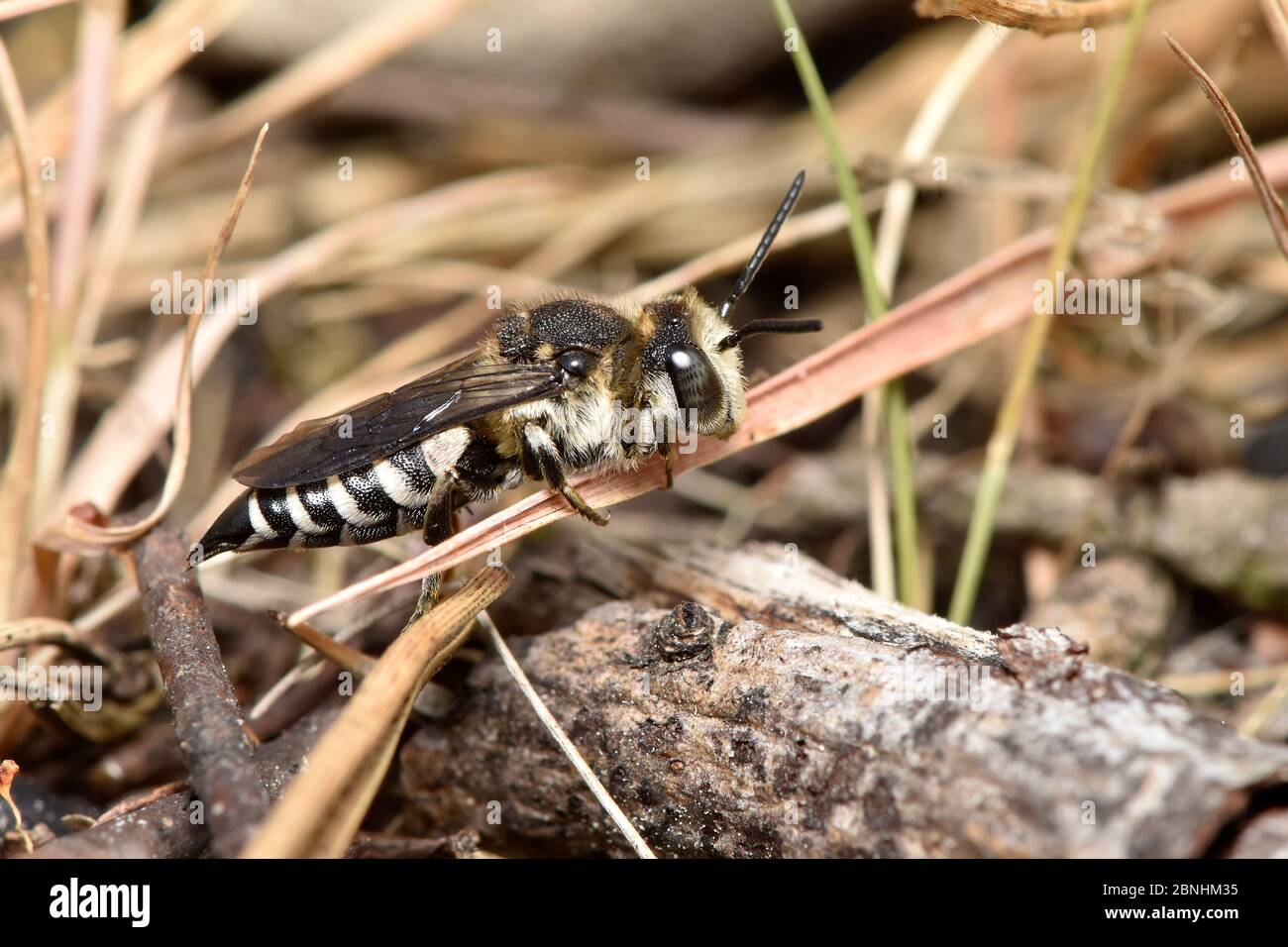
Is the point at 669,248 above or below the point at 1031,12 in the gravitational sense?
below

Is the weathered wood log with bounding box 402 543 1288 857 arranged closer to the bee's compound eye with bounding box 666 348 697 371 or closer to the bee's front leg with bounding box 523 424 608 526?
the bee's front leg with bounding box 523 424 608 526

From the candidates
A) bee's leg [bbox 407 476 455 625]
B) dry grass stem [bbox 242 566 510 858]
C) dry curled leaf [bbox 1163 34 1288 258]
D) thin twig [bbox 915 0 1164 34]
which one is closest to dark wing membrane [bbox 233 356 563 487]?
bee's leg [bbox 407 476 455 625]

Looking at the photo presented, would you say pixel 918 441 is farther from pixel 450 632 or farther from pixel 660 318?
pixel 450 632

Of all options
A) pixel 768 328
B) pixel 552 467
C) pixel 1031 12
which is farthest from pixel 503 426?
pixel 1031 12

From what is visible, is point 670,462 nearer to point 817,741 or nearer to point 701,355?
point 701,355

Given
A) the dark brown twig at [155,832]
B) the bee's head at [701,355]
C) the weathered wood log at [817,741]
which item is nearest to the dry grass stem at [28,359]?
the dark brown twig at [155,832]

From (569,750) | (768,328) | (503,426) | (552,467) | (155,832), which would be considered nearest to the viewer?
(155,832)

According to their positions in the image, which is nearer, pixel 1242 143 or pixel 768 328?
pixel 1242 143

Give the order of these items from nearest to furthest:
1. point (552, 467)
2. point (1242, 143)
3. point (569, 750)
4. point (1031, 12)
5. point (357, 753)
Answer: point (357, 753), point (569, 750), point (1242, 143), point (1031, 12), point (552, 467)
